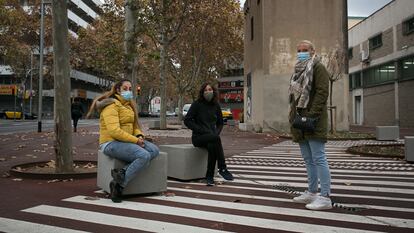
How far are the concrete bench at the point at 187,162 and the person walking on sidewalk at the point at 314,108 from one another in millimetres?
2682

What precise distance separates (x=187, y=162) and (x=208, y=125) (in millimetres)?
753

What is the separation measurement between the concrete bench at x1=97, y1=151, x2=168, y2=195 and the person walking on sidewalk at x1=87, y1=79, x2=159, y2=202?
13 centimetres

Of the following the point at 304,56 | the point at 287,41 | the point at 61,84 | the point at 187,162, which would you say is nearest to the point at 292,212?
the point at 304,56

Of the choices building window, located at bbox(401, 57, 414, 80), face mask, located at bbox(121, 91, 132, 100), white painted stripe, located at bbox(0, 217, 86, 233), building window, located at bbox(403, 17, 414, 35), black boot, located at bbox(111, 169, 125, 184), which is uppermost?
building window, located at bbox(403, 17, 414, 35)

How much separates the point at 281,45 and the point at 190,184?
64.9 ft

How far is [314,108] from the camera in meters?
6.34

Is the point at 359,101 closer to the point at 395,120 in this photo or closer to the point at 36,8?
the point at 395,120

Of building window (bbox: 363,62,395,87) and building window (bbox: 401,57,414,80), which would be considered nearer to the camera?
building window (bbox: 401,57,414,80)

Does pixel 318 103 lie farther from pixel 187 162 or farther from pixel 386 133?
pixel 386 133

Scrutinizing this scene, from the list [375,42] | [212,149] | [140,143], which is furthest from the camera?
[375,42]

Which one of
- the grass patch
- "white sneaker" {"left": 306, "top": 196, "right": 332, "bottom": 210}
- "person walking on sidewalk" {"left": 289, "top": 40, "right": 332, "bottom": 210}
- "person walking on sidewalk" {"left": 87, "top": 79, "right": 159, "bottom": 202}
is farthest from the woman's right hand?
the grass patch

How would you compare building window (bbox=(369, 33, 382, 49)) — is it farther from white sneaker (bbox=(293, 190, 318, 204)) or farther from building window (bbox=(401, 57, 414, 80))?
white sneaker (bbox=(293, 190, 318, 204))

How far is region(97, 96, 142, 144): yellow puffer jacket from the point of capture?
Answer: 7.11 metres

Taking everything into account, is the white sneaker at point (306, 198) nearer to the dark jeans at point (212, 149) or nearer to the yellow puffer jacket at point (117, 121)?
the dark jeans at point (212, 149)
